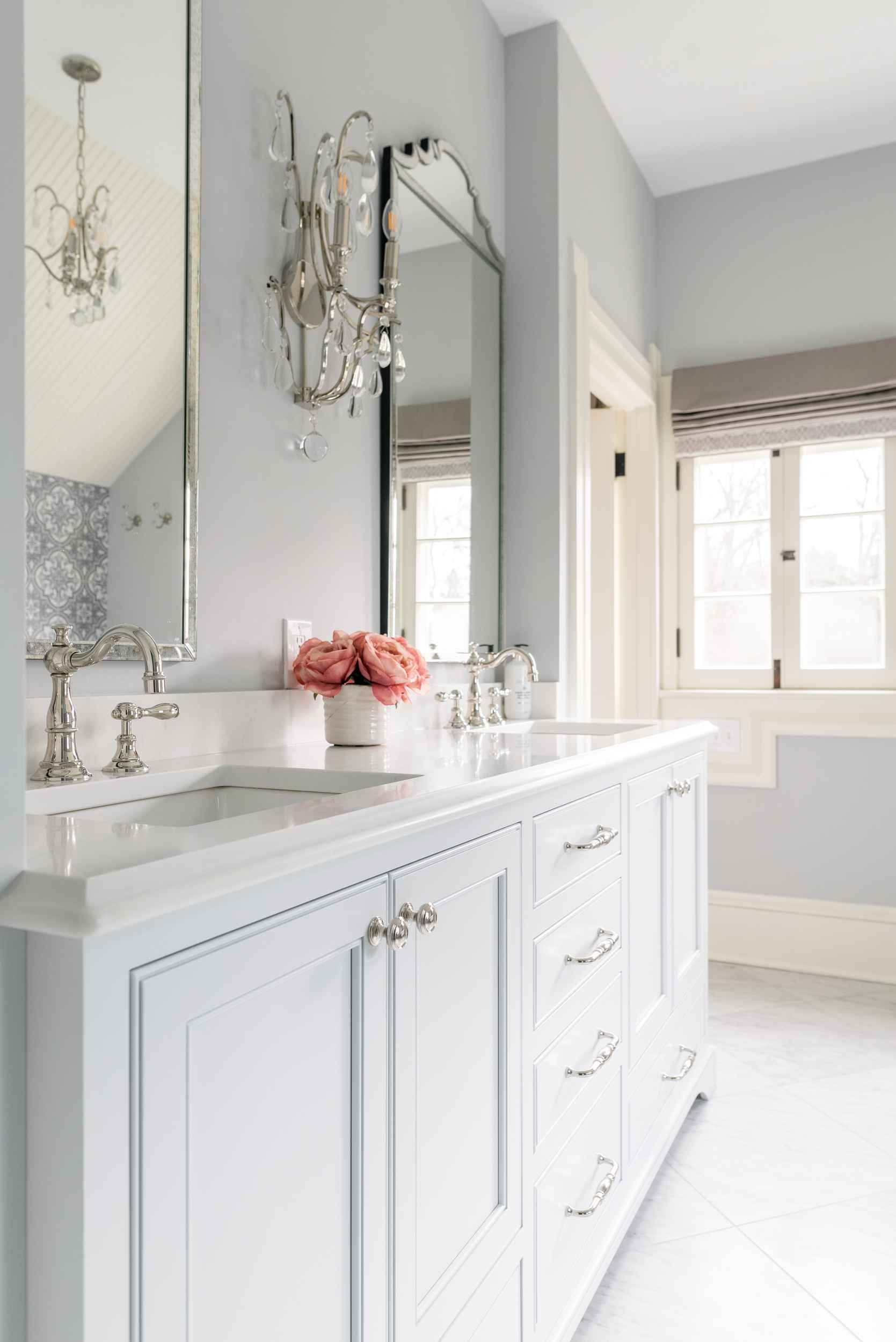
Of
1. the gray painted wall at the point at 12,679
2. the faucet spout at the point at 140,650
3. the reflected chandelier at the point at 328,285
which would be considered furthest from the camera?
the reflected chandelier at the point at 328,285

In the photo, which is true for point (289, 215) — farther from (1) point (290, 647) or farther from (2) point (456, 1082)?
(2) point (456, 1082)

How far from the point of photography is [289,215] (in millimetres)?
1587

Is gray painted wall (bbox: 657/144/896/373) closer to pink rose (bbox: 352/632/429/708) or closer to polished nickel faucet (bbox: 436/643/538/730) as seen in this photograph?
polished nickel faucet (bbox: 436/643/538/730)

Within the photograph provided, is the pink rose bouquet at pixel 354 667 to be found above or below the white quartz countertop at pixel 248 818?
above

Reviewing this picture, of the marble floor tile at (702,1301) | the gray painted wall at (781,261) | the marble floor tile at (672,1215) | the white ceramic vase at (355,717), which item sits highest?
the gray painted wall at (781,261)

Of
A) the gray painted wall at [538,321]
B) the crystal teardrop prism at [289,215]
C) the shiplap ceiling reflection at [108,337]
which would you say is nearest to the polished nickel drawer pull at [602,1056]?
the shiplap ceiling reflection at [108,337]

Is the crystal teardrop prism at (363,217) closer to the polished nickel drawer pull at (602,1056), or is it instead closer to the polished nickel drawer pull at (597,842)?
the polished nickel drawer pull at (597,842)

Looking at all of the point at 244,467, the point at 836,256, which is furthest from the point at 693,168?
the point at 244,467

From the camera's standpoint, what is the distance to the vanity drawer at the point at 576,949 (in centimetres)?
127

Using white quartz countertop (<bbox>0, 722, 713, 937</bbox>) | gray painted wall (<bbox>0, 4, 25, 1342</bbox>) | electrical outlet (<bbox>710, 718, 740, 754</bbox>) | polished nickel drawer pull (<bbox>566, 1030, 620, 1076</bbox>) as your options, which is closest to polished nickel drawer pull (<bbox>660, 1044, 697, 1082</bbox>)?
polished nickel drawer pull (<bbox>566, 1030, 620, 1076</bbox>)

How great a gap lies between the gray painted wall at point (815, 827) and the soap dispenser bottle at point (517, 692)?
1.27m

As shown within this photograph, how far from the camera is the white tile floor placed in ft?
4.88

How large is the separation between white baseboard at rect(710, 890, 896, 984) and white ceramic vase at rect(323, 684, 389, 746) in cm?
225

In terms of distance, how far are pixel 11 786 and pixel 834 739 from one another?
3054 mm
